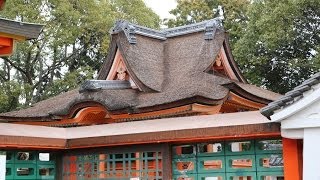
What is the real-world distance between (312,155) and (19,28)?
3955 millimetres

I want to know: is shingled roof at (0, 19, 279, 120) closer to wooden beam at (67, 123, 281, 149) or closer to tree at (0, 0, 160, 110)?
wooden beam at (67, 123, 281, 149)

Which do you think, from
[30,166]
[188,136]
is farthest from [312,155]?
[30,166]

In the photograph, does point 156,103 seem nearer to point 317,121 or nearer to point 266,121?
point 266,121

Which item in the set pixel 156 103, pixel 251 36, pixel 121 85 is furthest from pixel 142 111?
pixel 251 36

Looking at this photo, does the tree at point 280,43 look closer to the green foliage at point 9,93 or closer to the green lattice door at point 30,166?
the green foliage at point 9,93

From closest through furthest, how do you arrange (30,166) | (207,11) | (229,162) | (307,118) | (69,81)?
(307,118) → (229,162) → (30,166) → (69,81) → (207,11)

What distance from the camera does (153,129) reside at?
9.14 meters

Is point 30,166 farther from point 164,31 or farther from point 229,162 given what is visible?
point 164,31

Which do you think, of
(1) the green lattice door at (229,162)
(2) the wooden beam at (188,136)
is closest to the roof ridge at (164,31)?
(2) the wooden beam at (188,136)

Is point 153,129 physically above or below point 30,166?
above

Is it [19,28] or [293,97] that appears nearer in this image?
[19,28]

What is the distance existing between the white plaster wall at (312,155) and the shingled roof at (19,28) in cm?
366

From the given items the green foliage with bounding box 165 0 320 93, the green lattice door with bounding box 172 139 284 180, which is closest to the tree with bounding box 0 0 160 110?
the green foliage with bounding box 165 0 320 93

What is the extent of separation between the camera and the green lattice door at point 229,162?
8.33m
